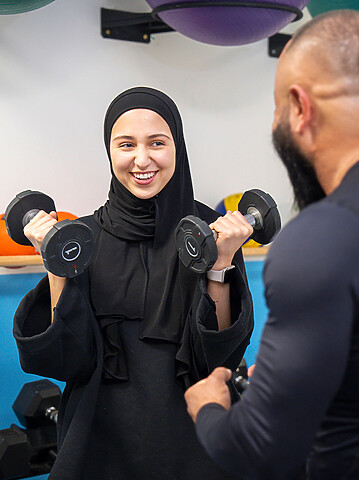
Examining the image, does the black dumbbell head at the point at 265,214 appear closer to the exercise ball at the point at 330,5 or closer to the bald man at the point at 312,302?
the bald man at the point at 312,302

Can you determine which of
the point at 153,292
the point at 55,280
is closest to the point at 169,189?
the point at 153,292

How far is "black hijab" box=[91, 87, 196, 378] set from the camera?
1614 millimetres

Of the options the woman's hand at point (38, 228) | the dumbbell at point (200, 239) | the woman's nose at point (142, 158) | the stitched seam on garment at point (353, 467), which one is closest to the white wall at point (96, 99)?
the woman's hand at point (38, 228)

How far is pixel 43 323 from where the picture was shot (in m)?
1.62

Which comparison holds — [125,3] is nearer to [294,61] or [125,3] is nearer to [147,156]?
[147,156]

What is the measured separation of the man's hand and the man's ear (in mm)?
418

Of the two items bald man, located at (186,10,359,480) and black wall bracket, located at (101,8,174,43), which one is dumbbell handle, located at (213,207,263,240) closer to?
bald man, located at (186,10,359,480)

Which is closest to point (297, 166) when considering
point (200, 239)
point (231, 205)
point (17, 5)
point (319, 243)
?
point (319, 243)

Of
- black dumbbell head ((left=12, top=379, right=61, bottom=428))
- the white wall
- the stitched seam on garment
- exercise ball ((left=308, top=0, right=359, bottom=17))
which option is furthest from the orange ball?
the stitched seam on garment

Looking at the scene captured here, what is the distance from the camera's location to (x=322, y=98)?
91 centimetres

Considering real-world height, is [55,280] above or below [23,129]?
below

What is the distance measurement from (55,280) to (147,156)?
390mm

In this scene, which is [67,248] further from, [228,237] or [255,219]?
[255,219]

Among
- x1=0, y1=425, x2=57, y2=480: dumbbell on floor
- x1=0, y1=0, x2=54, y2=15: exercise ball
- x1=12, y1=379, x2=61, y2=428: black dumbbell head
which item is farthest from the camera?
x1=12, y1=379, x2=61, y2=428: black dumbbell head
